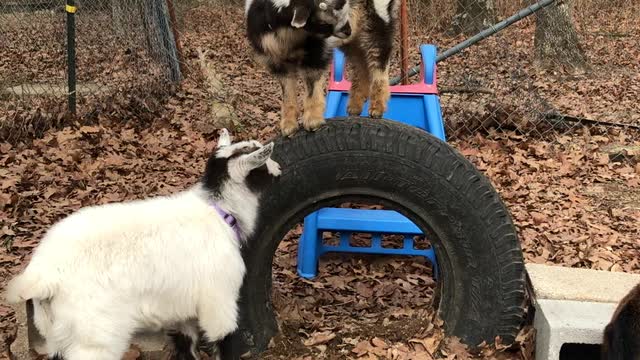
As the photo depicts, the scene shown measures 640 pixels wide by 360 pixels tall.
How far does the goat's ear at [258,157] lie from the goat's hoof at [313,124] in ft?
1.50

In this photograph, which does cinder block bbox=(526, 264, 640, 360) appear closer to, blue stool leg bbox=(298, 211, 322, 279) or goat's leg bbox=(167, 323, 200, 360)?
blue stool leg bbox=(298, 211, 322, 279)

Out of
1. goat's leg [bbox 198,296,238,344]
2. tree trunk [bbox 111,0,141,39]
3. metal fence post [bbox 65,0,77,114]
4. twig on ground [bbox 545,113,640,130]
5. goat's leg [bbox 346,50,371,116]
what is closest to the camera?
goat's leg [bbox 198,296,238,344]

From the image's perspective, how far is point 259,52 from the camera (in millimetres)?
3799

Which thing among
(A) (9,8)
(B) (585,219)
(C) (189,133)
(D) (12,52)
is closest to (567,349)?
(B) (585,219)

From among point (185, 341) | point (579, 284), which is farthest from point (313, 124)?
point (579, 284)

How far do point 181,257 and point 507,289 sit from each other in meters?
1.72

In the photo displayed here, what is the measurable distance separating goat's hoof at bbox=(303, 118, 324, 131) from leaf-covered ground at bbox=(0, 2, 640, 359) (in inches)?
46.7

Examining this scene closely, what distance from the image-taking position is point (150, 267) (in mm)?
2836

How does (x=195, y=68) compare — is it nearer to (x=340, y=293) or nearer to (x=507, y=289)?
(x=340, y=293)

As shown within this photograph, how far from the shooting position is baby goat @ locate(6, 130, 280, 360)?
2684mm

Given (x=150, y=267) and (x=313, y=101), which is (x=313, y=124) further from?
(x=150, y=267)

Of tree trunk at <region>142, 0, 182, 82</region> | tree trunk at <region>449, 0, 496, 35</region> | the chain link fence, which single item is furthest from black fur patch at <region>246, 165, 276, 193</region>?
tree trunk at <region>449, 0, 496, 35</region>

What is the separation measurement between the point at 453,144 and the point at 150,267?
4.96 metres

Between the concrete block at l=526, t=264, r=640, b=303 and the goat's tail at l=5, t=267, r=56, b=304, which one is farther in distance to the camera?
the concrete block at l=526, t=264, r=640, b=303
